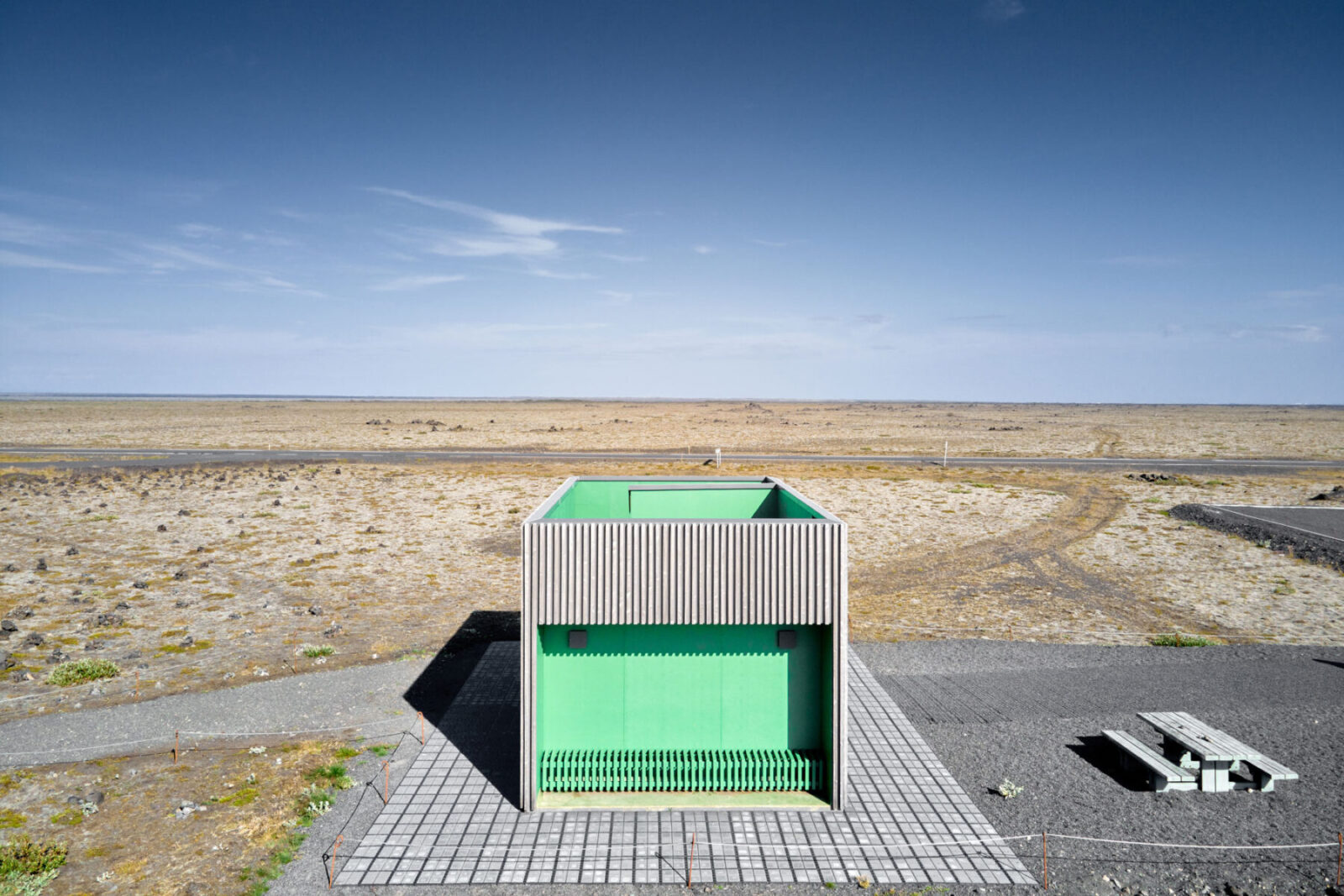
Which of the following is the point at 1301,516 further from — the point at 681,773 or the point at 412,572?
the point at 412,572

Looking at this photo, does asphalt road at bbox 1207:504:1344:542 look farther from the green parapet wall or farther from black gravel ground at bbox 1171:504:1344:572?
the green parapet wall

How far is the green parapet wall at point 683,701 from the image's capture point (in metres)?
10.5

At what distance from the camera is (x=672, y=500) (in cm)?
1465

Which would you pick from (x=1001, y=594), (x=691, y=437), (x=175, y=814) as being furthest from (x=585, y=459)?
(x=175, y=814)

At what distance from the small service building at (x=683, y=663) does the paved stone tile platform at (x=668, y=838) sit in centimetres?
42

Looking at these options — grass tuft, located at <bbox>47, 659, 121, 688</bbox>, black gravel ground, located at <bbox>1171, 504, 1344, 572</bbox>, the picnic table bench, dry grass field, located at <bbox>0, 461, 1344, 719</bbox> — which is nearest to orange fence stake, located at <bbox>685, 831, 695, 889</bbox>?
the picnic table bench

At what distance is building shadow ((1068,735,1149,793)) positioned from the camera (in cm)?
1102

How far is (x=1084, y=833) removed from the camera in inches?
380

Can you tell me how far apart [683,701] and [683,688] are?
210 mm

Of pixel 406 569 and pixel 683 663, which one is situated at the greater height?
pixel 683 663

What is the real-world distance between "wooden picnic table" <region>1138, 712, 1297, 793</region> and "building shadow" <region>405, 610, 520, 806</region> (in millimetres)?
10662

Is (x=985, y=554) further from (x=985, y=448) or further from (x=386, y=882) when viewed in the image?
(x=985, y=448)

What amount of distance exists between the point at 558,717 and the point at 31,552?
2582 centimetres

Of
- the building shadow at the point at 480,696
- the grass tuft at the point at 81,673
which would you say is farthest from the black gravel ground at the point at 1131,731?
the grass tuft at the point at 81,673
